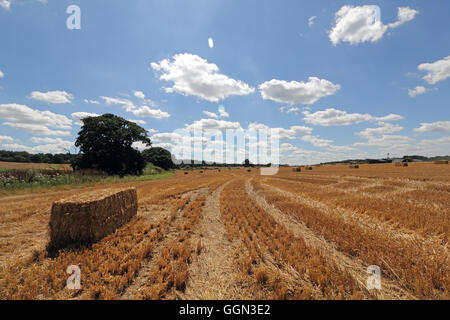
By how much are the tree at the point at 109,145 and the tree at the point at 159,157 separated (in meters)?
55.4

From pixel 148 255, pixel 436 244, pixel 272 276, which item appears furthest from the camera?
pixel 436 244

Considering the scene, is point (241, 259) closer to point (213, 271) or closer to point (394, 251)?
point (213, 271)

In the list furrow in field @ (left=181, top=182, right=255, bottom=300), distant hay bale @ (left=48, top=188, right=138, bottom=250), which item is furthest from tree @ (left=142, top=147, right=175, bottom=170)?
furrow in field @ (left=181, top=182, right=255, bottom=300)

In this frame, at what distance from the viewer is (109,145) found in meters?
32.2

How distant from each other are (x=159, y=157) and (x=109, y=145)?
194ft

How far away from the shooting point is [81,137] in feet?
102

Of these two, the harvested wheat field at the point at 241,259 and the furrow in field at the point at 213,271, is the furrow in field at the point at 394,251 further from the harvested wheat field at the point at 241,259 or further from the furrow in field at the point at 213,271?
the furrow in field at the point at 213,271

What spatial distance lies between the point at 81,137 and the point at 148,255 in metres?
36.6

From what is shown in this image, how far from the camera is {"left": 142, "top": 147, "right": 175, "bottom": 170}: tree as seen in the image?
89.7m

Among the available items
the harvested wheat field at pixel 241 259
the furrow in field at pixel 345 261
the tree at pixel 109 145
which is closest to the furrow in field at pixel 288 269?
the harvested wheat field at pixel 241 259

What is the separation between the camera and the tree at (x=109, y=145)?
3045cm

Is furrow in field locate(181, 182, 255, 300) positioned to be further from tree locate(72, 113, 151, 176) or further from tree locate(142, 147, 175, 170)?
tree locate(142, 147, 175, 170)
